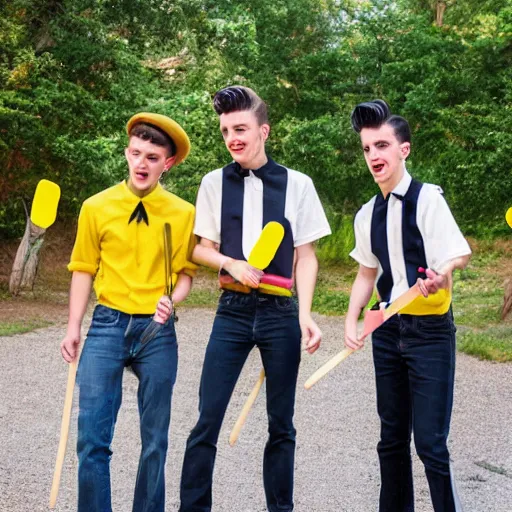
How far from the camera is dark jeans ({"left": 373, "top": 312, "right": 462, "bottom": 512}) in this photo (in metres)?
3.65

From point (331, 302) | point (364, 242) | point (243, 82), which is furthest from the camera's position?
point (243, 82)

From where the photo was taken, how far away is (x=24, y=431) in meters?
6.63

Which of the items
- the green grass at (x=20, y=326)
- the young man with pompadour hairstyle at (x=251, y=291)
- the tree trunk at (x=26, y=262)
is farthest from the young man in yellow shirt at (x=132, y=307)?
the tree trunk at (x=26, y=262)

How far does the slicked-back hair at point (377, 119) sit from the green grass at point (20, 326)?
830cm

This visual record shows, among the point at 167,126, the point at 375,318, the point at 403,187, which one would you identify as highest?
the point at 167,126

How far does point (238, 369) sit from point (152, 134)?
0.94 m

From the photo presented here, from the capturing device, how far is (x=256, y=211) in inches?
151

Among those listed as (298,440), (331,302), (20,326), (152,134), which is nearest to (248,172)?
(152,134)

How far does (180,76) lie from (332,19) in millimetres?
2814

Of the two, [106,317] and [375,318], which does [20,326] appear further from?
[375,318]

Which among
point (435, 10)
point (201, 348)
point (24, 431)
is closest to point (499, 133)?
point (201, 348)

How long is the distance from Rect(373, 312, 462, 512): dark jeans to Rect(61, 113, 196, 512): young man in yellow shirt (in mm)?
795

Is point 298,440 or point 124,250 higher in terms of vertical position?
point 124,250

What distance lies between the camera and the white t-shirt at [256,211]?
381 centimetres
